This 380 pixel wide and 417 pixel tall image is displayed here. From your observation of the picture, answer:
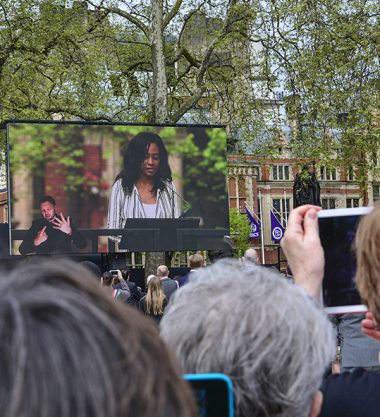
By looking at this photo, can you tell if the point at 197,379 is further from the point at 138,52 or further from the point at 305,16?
the point at 138,52

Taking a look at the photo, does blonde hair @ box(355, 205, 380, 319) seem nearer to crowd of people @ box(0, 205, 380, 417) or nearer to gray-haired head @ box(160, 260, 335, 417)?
crowd of people @ box(0, 205, 380, 417)

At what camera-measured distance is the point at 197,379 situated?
119 cm

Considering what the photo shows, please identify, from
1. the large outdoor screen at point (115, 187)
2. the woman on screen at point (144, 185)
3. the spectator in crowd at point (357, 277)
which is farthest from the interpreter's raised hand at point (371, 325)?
the woman on screen at point (144, 185)

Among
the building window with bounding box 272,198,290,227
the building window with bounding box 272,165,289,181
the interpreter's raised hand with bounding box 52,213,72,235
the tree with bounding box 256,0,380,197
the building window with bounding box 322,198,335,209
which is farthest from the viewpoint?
the building window with bounding box 272,165,289,181

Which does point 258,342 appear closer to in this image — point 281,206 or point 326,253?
point 326,253

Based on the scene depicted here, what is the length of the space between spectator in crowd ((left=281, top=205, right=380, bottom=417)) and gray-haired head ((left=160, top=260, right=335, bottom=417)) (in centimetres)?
47

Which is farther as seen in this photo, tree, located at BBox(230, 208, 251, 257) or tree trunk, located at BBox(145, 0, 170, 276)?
tree, located at BBox(230, 208, 251, 257)

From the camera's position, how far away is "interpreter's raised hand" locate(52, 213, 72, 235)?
666 inches

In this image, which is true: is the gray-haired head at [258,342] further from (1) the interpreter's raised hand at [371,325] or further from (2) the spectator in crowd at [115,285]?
(2) the spectator in crowd at [115,285]

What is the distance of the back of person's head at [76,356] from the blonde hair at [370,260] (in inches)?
46.8

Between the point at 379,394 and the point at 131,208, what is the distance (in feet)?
51.2

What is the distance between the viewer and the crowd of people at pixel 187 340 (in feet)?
2.86

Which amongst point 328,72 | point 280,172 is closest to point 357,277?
point 328,72

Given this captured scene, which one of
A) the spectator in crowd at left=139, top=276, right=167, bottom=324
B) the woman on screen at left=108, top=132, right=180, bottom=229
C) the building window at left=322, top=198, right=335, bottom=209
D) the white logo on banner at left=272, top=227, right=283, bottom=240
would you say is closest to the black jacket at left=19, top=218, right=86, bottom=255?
the woman on screen at left=108, top=132, right=180, bottom=229
